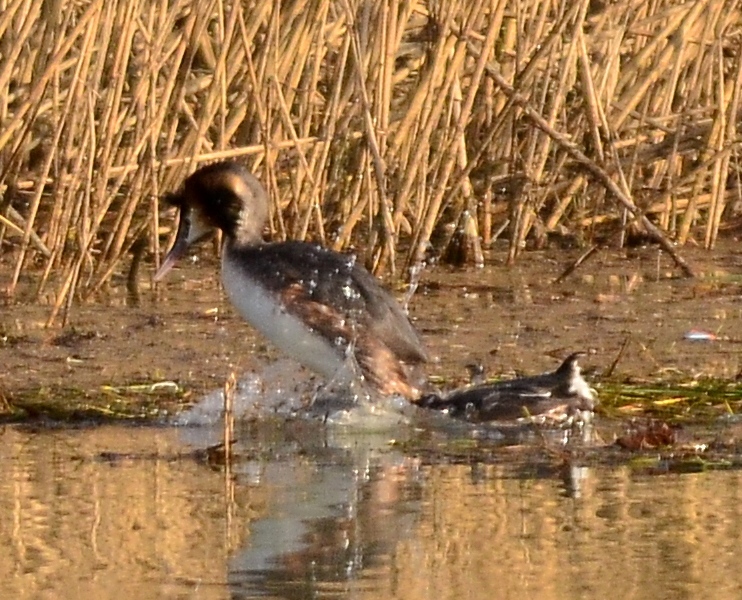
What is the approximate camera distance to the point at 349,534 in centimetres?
491

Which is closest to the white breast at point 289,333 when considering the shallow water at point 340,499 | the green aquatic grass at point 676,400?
the shallow water at point 340,499

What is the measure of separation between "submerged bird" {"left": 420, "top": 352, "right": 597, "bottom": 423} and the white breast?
0.53m

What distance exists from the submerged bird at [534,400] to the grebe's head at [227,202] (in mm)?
1199

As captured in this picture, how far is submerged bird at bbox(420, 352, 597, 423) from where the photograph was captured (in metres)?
6.58

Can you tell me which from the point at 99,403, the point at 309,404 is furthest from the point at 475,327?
the point at 99,403

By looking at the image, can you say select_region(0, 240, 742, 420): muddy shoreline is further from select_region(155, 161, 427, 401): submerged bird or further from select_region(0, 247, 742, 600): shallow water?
select_region(155, 161, 427, 401): submerged bird

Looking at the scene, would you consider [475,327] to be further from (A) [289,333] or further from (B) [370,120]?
(A) [289,333]

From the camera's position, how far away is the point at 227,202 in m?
7.54

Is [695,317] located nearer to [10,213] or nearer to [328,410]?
[328,410]

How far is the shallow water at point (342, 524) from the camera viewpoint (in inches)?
172

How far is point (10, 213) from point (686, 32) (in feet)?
10.7

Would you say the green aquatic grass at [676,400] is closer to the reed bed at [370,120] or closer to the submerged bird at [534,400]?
the submerged bird at [534,400]

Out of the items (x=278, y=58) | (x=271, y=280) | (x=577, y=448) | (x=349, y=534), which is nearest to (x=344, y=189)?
(x=278, y=58)

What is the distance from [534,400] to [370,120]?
201 cm
